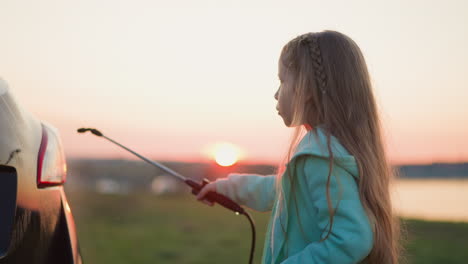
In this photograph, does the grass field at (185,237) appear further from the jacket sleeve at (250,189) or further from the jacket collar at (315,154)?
the jacket collar at (315,154)

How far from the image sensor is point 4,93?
1.85m

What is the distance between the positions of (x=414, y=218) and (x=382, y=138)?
318 inches

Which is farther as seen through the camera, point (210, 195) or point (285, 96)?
point (210, 195)

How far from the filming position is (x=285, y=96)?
205 centimetres

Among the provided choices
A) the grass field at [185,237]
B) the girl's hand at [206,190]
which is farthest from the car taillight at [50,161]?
the grass field at [185,237]

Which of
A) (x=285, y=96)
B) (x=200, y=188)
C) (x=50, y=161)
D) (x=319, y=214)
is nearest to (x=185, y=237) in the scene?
(x=200, y=188)

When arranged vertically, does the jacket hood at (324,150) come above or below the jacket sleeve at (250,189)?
above

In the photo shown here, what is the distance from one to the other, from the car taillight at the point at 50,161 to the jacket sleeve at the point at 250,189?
2.46 ft

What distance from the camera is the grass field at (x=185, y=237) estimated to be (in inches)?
230

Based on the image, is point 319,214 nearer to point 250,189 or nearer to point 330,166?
point 330,166

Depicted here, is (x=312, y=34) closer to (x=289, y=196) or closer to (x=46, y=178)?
(x=289, y=196)

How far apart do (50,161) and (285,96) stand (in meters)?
0.93

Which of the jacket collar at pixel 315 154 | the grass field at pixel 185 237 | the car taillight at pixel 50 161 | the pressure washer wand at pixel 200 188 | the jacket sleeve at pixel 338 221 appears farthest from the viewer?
the grass field at pixel 185 237

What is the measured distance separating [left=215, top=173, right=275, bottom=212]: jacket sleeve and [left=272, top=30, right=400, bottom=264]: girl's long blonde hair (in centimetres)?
46
